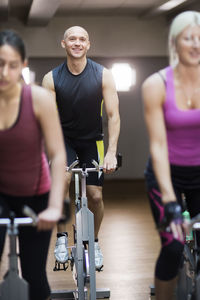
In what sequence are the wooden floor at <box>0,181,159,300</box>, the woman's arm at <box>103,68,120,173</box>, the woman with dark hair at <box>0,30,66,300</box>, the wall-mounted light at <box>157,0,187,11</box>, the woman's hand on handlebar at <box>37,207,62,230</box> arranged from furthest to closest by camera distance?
the wall-mounted light at <box>157,0,187,11</box>
the wooden floor at <box>0,181,159,300</box>
the woman's arm at <box>103,68,120,173</box>
the woman with dark hair at <box>0,30,66,300</box>
the woman's hand on handlebar at <box>37,207,62,230</box>

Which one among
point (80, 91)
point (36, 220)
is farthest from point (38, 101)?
point (80, 91)

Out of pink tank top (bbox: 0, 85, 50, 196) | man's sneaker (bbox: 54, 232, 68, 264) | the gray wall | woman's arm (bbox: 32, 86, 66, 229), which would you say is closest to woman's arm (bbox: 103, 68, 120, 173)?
man's sneaker (bbox: 54, 232, 68, 264)

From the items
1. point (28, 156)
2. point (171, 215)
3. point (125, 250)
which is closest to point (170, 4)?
point (125, 250)

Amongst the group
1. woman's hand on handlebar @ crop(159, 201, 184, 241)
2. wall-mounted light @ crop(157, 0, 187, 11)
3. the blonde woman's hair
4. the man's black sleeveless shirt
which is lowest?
woman's hand on handlebar @ crop(159, 201, 184, 241)

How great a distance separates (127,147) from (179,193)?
27.1ft

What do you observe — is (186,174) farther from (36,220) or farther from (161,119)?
(36,220)

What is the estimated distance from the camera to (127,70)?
410 inches

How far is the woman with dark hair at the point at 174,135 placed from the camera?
2.27m

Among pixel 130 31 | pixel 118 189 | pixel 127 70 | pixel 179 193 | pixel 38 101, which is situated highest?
pixel 130 31

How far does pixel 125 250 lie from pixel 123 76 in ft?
17.6

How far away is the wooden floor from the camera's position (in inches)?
168

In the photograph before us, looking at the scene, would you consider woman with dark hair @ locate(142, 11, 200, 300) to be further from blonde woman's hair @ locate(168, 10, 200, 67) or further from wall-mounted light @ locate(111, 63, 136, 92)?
wall-mounted light @ locate(111, 63, 136, 92)

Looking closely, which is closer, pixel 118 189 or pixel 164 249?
pixel 164 249

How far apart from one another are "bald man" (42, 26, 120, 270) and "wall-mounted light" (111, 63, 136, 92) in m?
6.42
